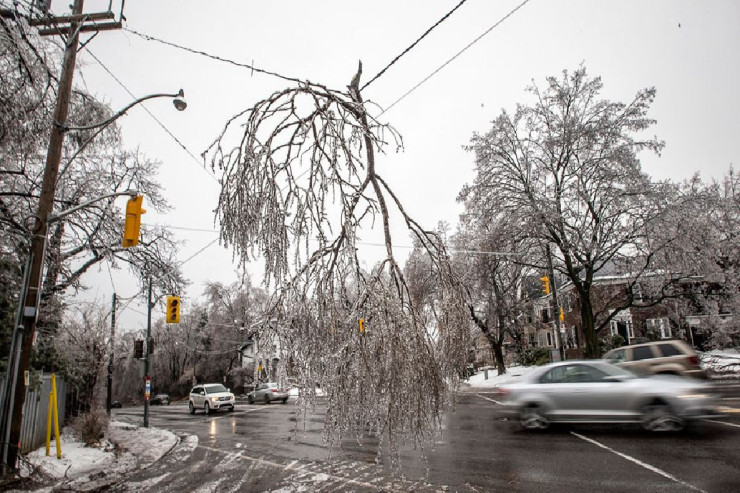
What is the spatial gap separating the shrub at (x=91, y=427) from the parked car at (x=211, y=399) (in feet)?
38.6

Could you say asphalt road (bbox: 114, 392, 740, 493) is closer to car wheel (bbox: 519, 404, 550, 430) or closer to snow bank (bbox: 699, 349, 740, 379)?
car wheel (bbox: 519, 404, 550, 430)

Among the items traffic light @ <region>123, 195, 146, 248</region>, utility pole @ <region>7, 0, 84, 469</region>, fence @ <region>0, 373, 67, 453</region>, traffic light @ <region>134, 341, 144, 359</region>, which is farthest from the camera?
traffic light @ <region>134, 341, 144, 359</region>

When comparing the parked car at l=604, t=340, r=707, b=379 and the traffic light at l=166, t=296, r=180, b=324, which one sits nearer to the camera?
the parked car at l=604, t=340, r=707, b=379

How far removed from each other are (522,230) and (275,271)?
20325 millimetres

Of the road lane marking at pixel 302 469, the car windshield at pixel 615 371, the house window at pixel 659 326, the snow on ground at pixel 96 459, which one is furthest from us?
the house window at pixel 659 326

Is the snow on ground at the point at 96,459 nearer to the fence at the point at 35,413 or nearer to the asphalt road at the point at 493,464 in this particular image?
the fence at the point at 35,413

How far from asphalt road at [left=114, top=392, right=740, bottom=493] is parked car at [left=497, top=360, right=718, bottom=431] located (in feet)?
1.16

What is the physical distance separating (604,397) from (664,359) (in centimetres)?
604

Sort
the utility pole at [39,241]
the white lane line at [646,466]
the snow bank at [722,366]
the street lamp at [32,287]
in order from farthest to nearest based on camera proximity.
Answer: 1. the snow bank at [722,366]
2. the utility pole at [39,241]
3. the street lamp at [32,287]
4. the white lane line at [646,466]

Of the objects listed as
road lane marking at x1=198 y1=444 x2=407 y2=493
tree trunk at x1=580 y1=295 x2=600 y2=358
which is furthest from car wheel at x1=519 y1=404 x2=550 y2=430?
tree trunk at x1=580 y1=295 x2=600 y2=358

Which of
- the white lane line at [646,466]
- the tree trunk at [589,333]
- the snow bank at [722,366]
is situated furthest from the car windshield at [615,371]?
the snow bank at [722,366]

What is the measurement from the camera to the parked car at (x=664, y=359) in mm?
13570

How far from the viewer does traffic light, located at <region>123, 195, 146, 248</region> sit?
9.19 meters

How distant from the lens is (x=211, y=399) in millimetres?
25391
